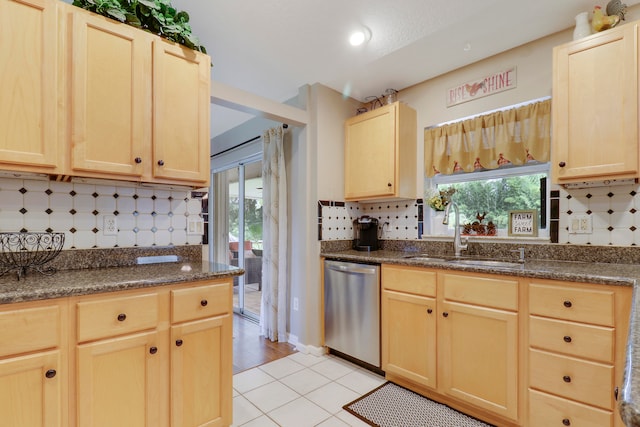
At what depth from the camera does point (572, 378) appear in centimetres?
154

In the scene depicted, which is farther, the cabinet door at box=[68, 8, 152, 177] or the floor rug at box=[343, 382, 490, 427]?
the floor rug at box=[343, 382, 490, 427]

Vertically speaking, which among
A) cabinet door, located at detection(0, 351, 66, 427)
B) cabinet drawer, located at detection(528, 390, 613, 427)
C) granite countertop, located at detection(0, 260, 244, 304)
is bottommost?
cabinet drawer, located at detection(528, 390, 613, 427)

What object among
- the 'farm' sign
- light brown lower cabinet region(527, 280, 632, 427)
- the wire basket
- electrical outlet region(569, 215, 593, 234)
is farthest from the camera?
the 'farm' sign

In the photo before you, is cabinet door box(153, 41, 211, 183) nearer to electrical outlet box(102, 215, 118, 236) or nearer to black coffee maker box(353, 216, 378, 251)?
electrical outlet box(102, 215, 118, 236)

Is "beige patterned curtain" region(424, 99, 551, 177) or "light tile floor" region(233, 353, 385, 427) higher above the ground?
"beige patterned curtain" region(424, 99, 551, 177)

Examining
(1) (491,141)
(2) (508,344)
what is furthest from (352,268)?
(1) (491,141)

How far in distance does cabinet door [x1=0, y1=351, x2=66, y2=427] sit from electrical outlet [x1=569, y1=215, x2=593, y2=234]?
2.91m

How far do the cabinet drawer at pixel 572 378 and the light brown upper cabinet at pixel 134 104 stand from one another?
2.18 metres

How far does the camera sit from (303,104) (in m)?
2.93

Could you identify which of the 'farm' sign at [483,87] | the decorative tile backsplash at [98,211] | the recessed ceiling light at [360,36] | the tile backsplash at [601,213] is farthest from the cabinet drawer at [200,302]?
the 'farm' sign at [483,87]

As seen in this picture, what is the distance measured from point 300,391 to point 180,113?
6.65 feet

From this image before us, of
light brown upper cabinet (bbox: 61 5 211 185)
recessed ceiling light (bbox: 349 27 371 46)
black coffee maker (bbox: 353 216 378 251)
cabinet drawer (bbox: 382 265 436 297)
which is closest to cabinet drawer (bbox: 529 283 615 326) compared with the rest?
cabinet drawer (bbox: 382 265 436 297)

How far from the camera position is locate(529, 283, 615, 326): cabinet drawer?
4.80ft

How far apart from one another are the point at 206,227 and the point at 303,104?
4.88ft
